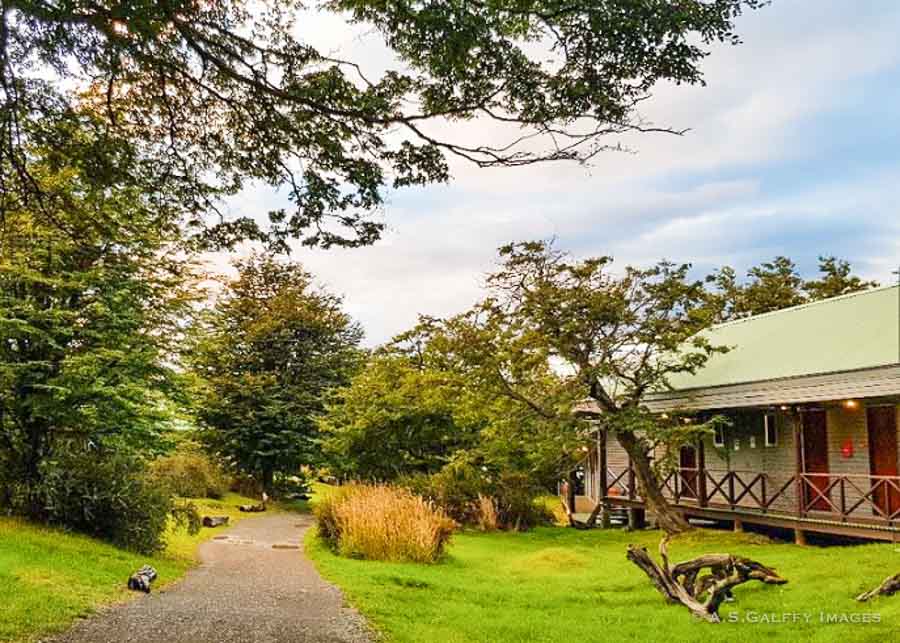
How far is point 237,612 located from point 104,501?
512cm

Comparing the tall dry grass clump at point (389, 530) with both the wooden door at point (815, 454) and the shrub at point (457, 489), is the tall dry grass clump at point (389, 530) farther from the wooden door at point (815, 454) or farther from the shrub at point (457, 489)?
the wooden door at point (815, 454)

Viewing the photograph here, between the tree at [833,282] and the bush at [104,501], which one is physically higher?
the tree at [833,282]

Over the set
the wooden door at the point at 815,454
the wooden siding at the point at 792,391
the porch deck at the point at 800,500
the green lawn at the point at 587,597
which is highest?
the wooden siding at the point at 792,391

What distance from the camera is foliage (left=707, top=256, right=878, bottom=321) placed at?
30359 mm

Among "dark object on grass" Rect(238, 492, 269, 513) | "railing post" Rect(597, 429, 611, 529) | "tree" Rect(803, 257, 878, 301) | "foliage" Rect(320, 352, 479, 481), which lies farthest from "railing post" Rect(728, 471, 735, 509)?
"tree" Rect(803, 257, 878, 301)

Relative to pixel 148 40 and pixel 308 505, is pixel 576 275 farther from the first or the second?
pixel 308 505

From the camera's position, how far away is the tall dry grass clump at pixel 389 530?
528 inches

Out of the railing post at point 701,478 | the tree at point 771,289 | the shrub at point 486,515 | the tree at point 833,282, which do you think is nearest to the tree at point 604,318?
the railing post at point 701,478

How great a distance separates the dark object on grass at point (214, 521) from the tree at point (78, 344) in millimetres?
5427

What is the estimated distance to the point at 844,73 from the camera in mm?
10828

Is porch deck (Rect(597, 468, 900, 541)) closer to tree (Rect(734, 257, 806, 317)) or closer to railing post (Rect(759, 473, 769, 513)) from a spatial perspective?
railing post (Rect(759, 473, 769, 513))

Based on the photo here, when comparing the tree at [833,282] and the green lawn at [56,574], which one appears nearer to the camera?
the green lawn at [56,574]

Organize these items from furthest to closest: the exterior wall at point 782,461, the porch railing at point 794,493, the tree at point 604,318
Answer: the tree at point 604,318
the exterior wall at point 782,461
the porch railing at point 794,493

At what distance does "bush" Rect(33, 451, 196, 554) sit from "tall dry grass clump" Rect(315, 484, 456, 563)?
10.8 feet
